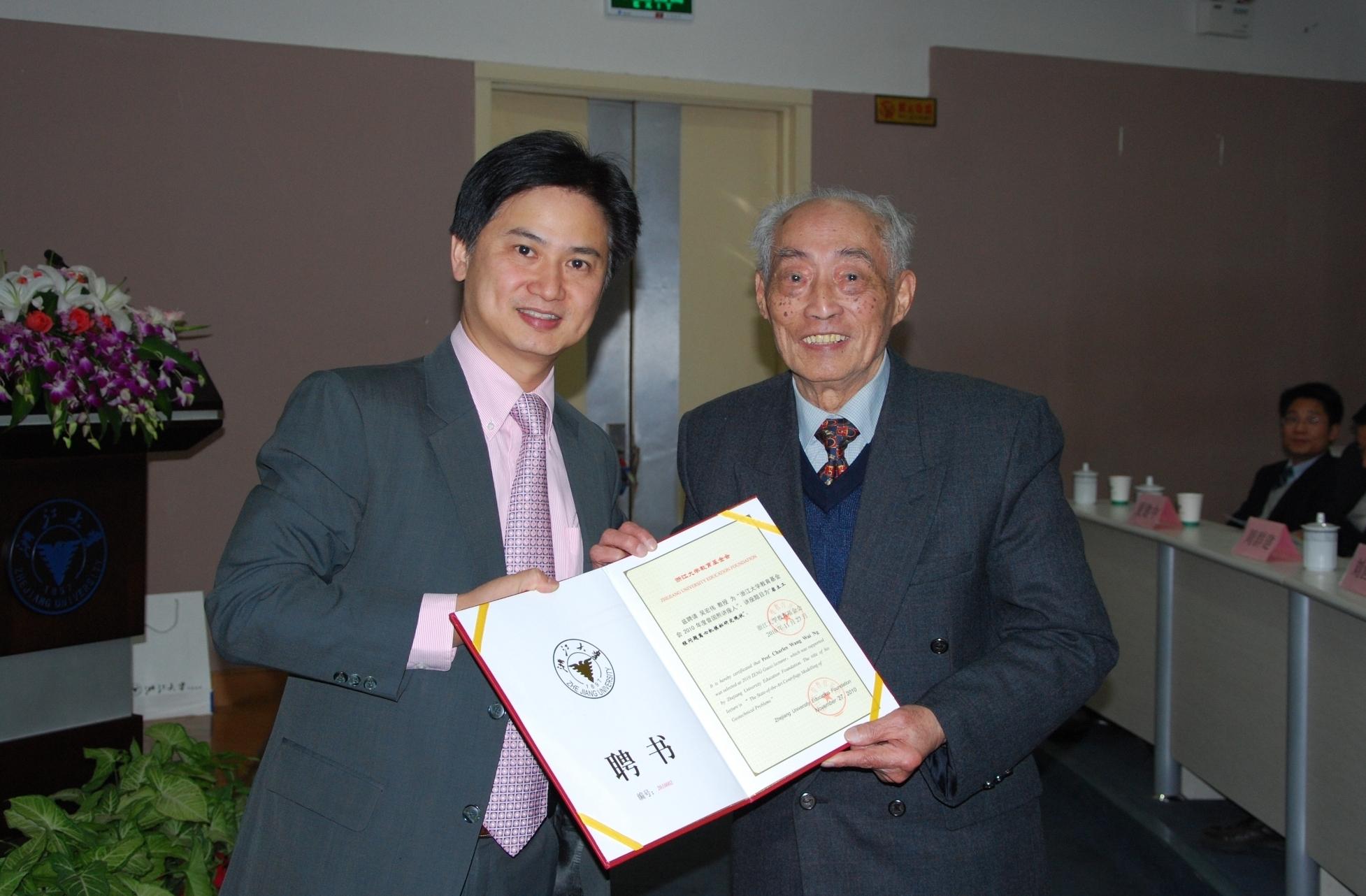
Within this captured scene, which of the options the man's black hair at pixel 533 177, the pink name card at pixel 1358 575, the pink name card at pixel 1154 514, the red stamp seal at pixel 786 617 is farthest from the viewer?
the pink name card at pixel 1154 514

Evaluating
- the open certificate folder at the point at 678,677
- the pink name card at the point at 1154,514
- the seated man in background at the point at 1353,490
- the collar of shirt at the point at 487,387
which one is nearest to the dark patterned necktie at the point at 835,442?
the open certificate folder at the point at 678,677

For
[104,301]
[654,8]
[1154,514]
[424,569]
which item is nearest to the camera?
[424,569]

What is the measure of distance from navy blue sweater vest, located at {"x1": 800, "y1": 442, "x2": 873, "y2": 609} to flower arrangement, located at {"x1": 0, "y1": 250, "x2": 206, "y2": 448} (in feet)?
6.05

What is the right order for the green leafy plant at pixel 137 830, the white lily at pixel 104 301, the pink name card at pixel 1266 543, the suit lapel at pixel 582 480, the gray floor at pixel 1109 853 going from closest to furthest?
the suit lapel at pixel 582 480
the green leafy plant at pixel 137 830
the white lily at pixel 104 301
the gray floor at pixel 1109 853
the pink name card at pixel 1266 543

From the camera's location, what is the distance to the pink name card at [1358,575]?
2.77 meters

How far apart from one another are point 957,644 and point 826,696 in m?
0.25

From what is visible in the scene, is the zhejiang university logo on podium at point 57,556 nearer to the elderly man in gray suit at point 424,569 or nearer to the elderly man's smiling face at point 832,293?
the elderly man in gray suit at point 424,569

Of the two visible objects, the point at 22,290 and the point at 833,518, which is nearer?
the point at 833,518

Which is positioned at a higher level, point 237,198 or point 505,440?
point 237,198

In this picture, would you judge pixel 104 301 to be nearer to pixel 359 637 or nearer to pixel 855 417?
pixel 359 637

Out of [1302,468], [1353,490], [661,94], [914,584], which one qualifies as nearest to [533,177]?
[914,584]

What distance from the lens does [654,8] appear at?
194 inches

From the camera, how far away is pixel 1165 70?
5629 mm

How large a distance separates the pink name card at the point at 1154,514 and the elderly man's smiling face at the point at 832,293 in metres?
2.72
